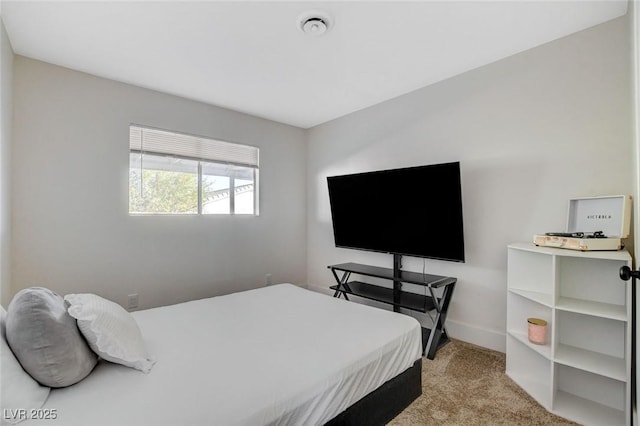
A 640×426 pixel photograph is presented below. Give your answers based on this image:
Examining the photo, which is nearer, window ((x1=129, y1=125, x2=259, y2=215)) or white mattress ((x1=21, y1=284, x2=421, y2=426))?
white mattress ((x1=21, y1=284, x2=421, y2=426))

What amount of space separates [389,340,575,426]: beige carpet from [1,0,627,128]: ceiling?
Answer: 255 cm

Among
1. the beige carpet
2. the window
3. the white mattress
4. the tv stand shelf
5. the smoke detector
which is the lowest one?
the beige carpet

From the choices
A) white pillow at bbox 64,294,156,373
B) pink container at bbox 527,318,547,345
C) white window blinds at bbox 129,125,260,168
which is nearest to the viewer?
white pillow at bbox 64,294,156,373

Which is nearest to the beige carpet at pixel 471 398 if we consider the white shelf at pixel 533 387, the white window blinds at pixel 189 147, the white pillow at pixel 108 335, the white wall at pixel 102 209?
the white shelf at pixel 533 387

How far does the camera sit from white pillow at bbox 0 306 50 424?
0.96 metres

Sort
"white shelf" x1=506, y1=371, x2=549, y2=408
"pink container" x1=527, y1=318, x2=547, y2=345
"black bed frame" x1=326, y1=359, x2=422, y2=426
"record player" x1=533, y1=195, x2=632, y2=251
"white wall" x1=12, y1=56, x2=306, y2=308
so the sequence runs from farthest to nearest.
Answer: "white wall" x1=12, y1=56, x2=306, y2=308 → "pink container" x1=527, y1=318, x2=547, y2=345 → "white shelf" x1=506, y1=371, x2=549, y2=408 → "record player" x1=533, y1=195, x2=632, y2=251 → "black bed frame" x1=326, y1=359, x2=422, y2=426

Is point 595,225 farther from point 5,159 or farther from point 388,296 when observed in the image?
point 5,159

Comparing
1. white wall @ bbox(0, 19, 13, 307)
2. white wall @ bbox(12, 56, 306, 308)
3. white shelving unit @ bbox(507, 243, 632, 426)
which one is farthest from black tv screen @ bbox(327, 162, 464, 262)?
white wall @ bbox(0, 19, 13, 307)

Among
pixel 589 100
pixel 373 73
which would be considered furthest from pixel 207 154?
pixel 589 100

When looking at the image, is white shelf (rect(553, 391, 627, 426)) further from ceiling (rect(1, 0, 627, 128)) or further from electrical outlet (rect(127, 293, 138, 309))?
electrical outlet (rect(127, 293, 138, 309))

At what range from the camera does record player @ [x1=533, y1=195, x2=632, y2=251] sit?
182 centimetres

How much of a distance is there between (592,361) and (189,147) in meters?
3.99

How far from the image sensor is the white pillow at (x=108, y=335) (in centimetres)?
128

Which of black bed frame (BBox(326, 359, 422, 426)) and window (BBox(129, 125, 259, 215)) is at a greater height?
window (BBox(129, 125, 259, 215))
